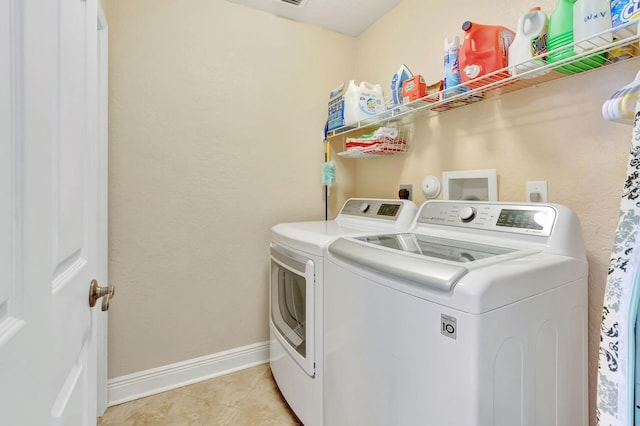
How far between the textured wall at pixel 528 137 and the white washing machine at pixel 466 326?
0.18 m

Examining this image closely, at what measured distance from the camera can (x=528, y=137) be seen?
51.6 inches

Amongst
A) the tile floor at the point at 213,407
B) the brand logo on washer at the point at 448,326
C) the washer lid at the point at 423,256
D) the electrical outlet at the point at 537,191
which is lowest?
the tile floor at the point at 213,407

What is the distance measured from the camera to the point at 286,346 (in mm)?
1569

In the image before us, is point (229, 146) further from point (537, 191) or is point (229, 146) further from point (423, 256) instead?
point (537, 191)

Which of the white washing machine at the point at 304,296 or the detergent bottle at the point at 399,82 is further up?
the detergent bottle at the point at 399,82

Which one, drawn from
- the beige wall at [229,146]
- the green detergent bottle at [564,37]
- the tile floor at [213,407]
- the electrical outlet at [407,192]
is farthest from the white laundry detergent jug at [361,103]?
the tile floor at [213,407]

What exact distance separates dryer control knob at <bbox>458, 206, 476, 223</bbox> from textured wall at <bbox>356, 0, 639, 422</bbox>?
0.24 meters

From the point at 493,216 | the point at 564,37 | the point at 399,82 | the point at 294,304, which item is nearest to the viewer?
the point at 564,37

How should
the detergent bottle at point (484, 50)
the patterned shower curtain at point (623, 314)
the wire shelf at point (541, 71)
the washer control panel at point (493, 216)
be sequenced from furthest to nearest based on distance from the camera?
1. the detergent bottle at point (484, 50)
2. the washer control panel at point (493, 216)
3. the wire shelf at point (541, 71)
4. the patterned shower curtain at point (623, 314)

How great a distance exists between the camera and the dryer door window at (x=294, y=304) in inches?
52.7

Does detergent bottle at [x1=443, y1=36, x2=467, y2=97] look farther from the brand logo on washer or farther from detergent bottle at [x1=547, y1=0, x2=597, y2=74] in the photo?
the brand logo on washer

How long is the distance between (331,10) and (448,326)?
7.11 ft

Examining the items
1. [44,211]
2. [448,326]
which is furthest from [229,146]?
[448,326]

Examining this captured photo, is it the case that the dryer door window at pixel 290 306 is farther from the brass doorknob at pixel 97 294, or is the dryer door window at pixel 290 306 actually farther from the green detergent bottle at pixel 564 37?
the green detergent bottle at pixel 564 37
